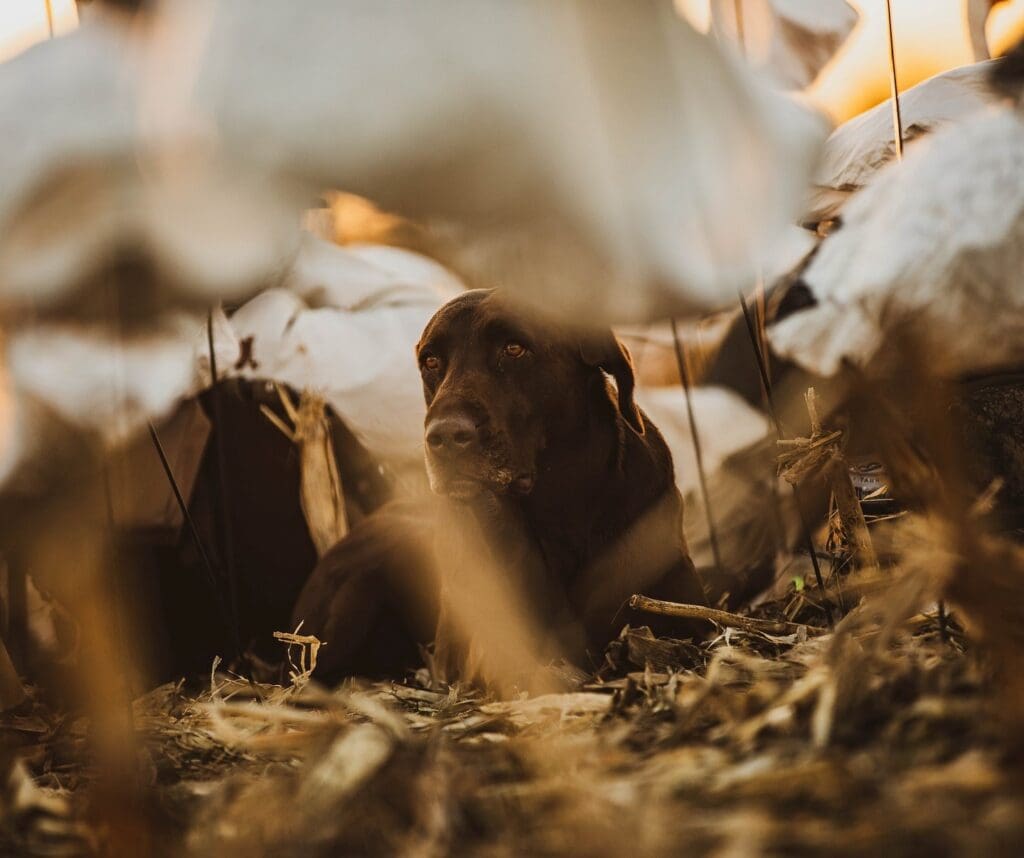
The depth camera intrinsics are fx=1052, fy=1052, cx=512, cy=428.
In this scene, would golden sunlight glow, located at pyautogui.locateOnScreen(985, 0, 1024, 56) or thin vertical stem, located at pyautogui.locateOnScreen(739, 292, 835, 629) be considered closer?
golden sunlight glow, located at pyautogui.locateOnScreen(985, 0, 1024, 56)

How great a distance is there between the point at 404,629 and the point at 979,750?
2053 millimetres

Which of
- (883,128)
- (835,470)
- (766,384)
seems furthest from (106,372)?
(883,128)

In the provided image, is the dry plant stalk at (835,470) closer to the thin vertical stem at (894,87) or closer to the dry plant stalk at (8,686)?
the thin vertical stem at (894,87)

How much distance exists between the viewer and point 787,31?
2.34m

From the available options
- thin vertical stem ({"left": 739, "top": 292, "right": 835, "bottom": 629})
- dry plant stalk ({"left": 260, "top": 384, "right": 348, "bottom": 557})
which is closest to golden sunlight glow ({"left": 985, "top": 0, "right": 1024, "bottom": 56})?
thin vertical stem ({"left": 739, "top": 292, "right": 835, "bottom": 629})

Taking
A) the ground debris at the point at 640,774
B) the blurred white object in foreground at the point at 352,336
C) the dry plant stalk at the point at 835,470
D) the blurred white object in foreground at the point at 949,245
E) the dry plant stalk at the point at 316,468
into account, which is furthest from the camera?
the dry plant stalk at the point at 316,468

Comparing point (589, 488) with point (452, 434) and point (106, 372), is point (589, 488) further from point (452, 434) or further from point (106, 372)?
point (106, 372)

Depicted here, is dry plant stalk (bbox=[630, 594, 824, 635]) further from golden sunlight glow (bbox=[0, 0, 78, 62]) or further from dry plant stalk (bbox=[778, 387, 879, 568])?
golden sunlight glow (bbox=[0, 0, 78, 62])

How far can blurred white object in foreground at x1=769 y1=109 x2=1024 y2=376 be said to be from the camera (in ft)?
6.89

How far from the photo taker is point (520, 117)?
7.50 feet

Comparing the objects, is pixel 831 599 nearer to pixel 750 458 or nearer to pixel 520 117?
pixel 750 458

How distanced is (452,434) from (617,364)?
1.43ft

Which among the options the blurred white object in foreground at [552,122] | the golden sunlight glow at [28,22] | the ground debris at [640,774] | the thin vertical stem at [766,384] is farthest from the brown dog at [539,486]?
the golden sunlight glow at [28,22]

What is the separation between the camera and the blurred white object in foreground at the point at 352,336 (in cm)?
273
